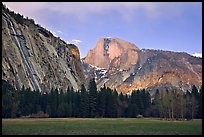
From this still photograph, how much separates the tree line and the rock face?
53.5 feet

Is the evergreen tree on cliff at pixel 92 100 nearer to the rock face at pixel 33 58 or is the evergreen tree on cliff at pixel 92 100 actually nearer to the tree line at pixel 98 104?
the tree line at pixel 98 104

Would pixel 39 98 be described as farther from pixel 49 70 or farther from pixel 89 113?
pixel 49 70

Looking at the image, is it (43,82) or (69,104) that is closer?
(69,104)

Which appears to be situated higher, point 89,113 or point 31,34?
point 31,34

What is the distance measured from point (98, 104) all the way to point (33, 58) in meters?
55.6

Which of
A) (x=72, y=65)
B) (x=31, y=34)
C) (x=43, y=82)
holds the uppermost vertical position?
(x=31, y=34)

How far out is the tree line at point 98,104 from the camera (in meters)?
76.4

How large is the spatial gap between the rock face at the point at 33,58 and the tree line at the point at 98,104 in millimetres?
16295

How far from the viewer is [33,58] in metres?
129

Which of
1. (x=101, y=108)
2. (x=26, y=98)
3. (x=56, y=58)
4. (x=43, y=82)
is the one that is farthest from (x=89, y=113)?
(x=56, y=58)

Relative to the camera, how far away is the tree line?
251ft

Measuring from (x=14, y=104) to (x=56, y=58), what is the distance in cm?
7320

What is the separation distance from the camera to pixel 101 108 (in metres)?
84.6

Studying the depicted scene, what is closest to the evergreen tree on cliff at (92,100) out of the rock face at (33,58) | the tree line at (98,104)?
the tree line at (98,104)
